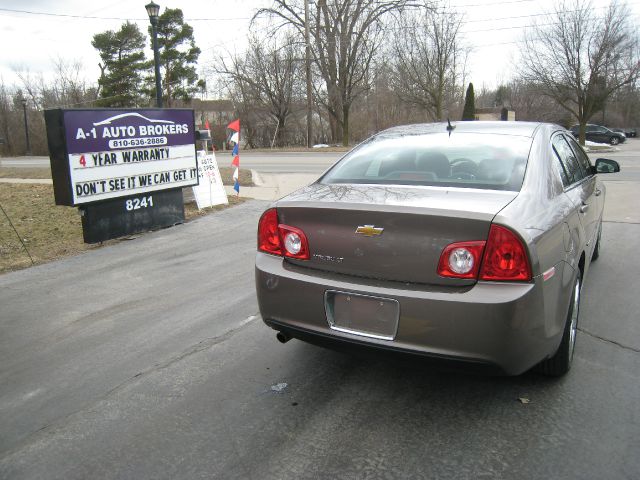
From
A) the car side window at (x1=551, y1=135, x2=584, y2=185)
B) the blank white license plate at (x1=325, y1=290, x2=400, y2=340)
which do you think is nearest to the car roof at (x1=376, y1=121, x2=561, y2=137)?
the car side window at (x1=551, y1=135, x2=584, y2=185)

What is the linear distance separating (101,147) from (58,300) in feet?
10.2

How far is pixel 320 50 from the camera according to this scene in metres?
37.5

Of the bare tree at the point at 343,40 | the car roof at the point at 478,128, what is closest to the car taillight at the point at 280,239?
the car roof at the point at 478,128

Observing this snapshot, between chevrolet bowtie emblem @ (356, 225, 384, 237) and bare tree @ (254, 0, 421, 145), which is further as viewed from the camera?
bare tree @ (254, 0, 421, 145)

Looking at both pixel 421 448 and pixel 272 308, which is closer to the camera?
pixel 421 448

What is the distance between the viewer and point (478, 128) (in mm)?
4082

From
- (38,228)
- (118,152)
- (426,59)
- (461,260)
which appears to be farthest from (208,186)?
(426,59)

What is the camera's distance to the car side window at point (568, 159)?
3.97 meters

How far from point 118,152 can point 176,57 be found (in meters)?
44.5

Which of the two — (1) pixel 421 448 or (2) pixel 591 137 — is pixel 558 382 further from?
(2) pixel 591 137

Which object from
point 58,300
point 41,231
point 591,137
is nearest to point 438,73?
point 591,137

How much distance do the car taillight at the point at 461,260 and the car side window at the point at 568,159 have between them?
1.72 metres

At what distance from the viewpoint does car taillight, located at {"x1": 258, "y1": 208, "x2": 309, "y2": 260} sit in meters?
3.14

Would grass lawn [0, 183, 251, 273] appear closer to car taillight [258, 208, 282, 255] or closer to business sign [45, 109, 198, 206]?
business sign [45, 109, 198, 206]
